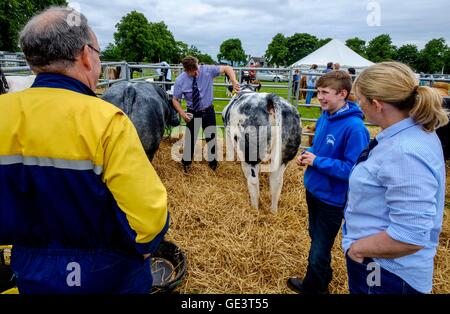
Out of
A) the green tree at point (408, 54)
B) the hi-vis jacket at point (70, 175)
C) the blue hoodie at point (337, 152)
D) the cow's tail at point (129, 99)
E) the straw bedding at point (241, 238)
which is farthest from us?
the green tree at point (408, 54)

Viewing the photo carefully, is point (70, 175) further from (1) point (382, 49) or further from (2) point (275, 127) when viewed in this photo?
(1) point (382, 49)

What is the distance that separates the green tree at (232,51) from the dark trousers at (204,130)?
7102 centimetres

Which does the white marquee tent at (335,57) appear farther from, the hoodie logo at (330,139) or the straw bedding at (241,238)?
the hoodie logo at (330,139)

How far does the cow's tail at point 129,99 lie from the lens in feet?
11.8

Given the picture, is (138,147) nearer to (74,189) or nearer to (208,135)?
(74,189)

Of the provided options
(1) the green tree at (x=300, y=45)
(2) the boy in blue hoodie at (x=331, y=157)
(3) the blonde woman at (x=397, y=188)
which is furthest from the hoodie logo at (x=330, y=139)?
(1) the green tree at (x=300, y=45)

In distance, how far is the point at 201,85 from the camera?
15.5 feet

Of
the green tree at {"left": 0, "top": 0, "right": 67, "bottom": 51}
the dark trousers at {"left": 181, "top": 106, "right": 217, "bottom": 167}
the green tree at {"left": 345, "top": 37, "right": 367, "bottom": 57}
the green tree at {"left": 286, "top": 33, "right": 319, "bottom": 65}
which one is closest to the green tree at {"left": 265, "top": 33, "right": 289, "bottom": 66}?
the green tree at {"left": 286, "top": 33, "right": 319, "bottom": 65}

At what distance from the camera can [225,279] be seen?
8.73 feet

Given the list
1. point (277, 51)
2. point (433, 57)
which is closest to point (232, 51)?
point (277, 51)

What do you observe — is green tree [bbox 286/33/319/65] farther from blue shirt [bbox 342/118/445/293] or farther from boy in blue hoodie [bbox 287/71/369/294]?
blue shirt [bbox 342/118/445/293]

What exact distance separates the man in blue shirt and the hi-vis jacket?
3626mm
